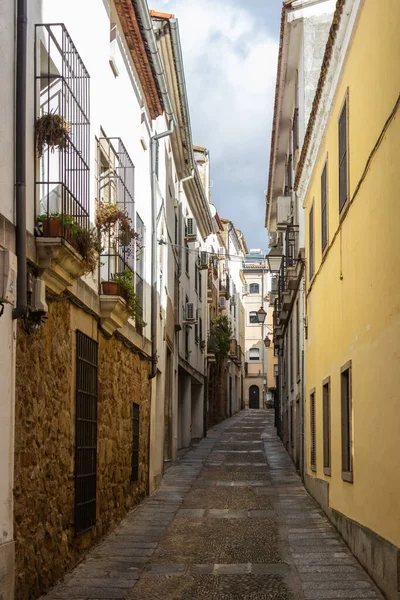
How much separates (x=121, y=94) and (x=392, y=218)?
277 inches

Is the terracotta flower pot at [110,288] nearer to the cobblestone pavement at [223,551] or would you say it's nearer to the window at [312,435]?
the cobblestone pavement at [223,551]

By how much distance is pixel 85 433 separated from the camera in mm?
11266

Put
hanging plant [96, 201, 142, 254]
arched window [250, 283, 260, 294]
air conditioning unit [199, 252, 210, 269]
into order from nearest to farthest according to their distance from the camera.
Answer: hanging plant [96, 201, 142, 254] → air conditioning unit [199, 252, 210, 269] → arched window [250, 283, 260, 294]

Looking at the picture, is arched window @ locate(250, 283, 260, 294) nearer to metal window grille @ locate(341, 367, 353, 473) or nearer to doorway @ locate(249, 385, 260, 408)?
doorway @ locate(249, 385, 260, 408)

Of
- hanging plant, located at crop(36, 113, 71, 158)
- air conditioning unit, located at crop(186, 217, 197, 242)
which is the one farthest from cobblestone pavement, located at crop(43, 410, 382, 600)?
air conditioning unit, located at crop(186, 217, 197, 242)

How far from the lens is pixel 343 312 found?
12.7 meters

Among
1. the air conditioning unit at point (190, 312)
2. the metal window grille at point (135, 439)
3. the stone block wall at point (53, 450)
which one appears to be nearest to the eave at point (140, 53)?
the stone block wall at point (53, 450)

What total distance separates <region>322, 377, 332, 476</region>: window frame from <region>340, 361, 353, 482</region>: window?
1.69 metres

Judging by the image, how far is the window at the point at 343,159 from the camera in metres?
12.4

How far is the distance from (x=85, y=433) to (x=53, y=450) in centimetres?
185

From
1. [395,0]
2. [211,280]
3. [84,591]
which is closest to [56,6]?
[395,0]

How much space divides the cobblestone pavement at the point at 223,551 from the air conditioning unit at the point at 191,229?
37.9ft

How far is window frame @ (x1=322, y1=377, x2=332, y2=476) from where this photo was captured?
14.6m

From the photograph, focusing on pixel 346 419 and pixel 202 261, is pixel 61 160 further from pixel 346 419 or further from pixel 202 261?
pixel 202 261
